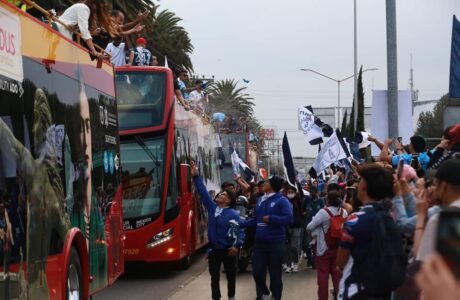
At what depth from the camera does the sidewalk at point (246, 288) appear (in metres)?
12.9

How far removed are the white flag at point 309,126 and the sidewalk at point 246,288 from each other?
3.84 metres

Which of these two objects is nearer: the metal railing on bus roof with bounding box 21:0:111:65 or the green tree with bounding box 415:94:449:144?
the metal railing on bus roof with bounding box 21:0:111:65

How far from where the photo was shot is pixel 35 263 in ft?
22.7

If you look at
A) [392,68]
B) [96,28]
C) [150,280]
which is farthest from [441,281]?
[150,280]

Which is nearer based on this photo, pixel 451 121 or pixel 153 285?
pixel 451 121

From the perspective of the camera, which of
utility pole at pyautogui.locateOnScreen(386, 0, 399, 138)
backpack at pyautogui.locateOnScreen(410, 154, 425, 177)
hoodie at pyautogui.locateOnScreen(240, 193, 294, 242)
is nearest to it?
backpack at pyautogui.locateOnScreen(410, 154, 425, 177)

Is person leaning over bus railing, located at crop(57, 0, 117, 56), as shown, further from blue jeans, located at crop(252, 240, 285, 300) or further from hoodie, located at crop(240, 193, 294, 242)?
blue jeans, located at crop(252, 240, 285, 300)

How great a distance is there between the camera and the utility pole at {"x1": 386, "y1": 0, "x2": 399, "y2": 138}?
45.2 feet

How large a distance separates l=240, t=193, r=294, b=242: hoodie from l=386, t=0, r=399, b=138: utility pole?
4044 millimetres

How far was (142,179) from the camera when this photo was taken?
15617 millimetres

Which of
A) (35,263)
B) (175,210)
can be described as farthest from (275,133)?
(35,263)

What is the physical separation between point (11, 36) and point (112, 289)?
838 centimetres

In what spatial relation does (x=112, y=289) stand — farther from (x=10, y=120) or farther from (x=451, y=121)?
(x=10, y=120)

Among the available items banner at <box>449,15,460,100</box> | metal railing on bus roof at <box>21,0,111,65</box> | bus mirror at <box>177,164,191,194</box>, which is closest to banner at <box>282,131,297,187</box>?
banner at <box>449,15,460,100</box>
